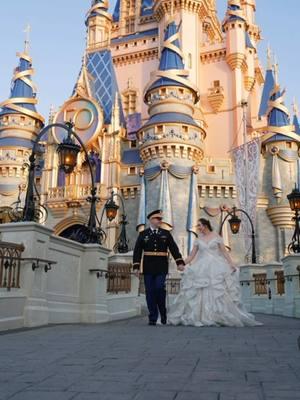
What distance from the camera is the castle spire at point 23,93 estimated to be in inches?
1432

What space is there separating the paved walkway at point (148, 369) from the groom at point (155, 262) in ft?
8.71

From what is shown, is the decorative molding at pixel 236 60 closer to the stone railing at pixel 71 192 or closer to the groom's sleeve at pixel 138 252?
the stone railing at pixel 71 192

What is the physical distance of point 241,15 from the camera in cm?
3753

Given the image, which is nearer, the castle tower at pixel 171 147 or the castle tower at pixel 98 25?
the castle tower at pixel 171 147

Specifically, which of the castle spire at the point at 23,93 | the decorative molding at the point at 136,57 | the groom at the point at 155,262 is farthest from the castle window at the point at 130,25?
the groom at the point at 155,262

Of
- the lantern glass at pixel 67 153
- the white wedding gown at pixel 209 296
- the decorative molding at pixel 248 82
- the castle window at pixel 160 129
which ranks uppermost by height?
the decorative molding at pixel 248 82

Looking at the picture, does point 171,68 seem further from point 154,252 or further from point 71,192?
point 154,252

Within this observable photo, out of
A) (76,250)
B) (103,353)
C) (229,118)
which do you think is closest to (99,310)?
(76,250)

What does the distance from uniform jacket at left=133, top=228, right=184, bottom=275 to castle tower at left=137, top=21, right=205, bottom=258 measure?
1964 cm

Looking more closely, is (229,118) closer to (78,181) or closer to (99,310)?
(78,181)

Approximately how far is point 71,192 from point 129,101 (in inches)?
428

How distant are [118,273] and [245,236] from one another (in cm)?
1864

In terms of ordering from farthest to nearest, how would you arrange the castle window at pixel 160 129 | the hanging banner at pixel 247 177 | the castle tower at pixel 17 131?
the castle tower at pixel 17 131, the castle window at pixel 160 129, the hanging banner at pixel 247 177

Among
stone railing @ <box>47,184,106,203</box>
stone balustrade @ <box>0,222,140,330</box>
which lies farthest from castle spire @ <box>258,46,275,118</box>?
stone balustrade @ <box>0,222,140,330</box>
